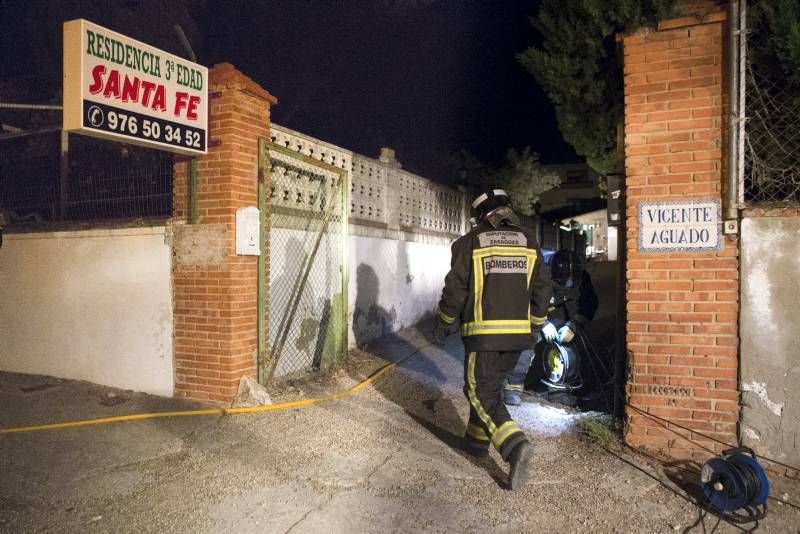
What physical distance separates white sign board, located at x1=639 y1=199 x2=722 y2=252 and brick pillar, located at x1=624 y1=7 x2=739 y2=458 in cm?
5

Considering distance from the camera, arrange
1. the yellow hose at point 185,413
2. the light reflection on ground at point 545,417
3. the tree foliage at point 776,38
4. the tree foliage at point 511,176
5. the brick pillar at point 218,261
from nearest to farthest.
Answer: the tree foliage at point 776,38
the yellow hose at point 185,413
the light reflection on ground at point 545,417
the brick pillar at point 218,261
the tree foliage at point 511,176

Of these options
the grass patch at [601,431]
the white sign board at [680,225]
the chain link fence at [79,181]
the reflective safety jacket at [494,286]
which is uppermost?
the chain link fence at [79,181]

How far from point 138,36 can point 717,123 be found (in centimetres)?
1161

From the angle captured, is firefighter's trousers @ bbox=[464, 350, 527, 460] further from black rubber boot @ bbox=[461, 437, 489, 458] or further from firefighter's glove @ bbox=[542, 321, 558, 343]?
firefighter's glove @ bbox=[542, 321, 558, 343]

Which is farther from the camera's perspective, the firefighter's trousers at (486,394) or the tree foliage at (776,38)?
the firefighter's trousers at (486,394)

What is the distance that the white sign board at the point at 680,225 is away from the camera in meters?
3.79

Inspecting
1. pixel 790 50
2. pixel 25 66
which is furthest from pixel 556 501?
pixel 25 66

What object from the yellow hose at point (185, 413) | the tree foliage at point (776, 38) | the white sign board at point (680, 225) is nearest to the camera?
the tree foliage at point (776, 38)

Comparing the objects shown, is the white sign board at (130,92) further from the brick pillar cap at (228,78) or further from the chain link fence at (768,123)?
the chain link fence at (768,123)

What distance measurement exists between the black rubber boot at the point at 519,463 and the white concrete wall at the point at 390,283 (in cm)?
439

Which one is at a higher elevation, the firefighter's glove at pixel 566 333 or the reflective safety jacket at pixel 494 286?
the reflective safety jacket at pixel 494 286

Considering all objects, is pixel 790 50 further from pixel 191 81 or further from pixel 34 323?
pixel 34 323

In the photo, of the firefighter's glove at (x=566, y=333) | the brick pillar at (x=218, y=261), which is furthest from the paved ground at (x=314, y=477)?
the firefighter's glove at (x=566, y=333)

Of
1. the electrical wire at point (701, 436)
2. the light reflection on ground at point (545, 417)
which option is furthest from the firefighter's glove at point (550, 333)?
the electrical wire at point (701, 436)
